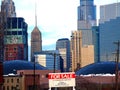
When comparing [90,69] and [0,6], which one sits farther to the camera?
[90,69]

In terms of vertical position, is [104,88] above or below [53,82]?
below

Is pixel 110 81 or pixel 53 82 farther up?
pixel 53 82

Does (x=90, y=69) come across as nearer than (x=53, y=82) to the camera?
No

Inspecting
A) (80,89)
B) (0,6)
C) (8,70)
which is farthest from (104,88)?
(0,6)

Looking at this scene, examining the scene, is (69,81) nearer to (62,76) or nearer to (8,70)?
(62,76)

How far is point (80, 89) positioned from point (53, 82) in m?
77.2

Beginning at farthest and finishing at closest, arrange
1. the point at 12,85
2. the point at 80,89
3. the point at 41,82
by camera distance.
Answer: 1. the point at 41,82
2. the point at 12,85
3. the point at 80,89

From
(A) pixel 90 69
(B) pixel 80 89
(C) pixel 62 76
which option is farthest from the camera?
(A) pixel 90 69

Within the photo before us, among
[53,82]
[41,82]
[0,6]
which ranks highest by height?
[0,6]

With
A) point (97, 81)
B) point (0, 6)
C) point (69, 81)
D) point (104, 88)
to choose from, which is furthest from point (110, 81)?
point (69, 81)

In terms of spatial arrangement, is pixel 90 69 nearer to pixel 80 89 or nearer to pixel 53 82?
pixel 80 89

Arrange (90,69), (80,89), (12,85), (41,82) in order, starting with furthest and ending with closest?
(90,69)
(41,82)
(12,85)
(80,89)

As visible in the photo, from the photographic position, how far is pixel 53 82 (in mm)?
34062

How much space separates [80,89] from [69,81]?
7697 centimetres
